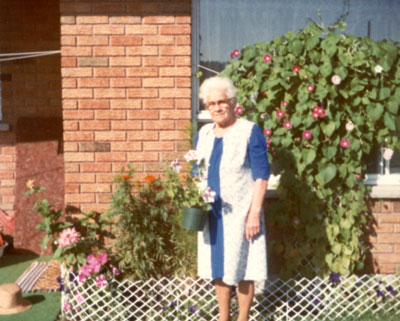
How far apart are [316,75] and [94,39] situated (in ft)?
6.21

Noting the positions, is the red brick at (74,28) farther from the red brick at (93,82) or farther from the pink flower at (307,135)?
the pink flower at (307,135)

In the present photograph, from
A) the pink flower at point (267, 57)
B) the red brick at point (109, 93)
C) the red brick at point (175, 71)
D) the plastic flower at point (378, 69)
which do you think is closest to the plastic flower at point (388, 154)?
the plastic flower at point (378, 69)

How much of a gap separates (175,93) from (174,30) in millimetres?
537

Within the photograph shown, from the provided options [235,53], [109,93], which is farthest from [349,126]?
[109,93]

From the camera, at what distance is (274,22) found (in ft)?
14.8

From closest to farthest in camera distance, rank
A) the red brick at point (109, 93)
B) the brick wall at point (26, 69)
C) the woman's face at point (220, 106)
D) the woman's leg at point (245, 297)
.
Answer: the woman's face at point (220, 106) → the woman's leg at point (245, 297) → the red brick at point (109, 93) → the brick wall at point (26, 69)

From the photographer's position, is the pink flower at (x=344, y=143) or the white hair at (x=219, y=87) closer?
the white hair at (x=219, y=87)

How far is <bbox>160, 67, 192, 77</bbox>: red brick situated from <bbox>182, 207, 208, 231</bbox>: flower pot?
1.37 metres

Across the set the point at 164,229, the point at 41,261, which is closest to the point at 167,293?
the point at 164,229

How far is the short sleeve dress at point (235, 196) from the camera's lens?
326 cm

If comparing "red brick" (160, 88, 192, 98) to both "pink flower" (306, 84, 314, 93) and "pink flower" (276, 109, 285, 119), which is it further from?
"pink flower" (306, 84, 314, 93)

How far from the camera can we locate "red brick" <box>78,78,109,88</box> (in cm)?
418

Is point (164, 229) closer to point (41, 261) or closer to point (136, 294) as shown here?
point (136, 294)

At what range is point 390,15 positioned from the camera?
4.54 metres
